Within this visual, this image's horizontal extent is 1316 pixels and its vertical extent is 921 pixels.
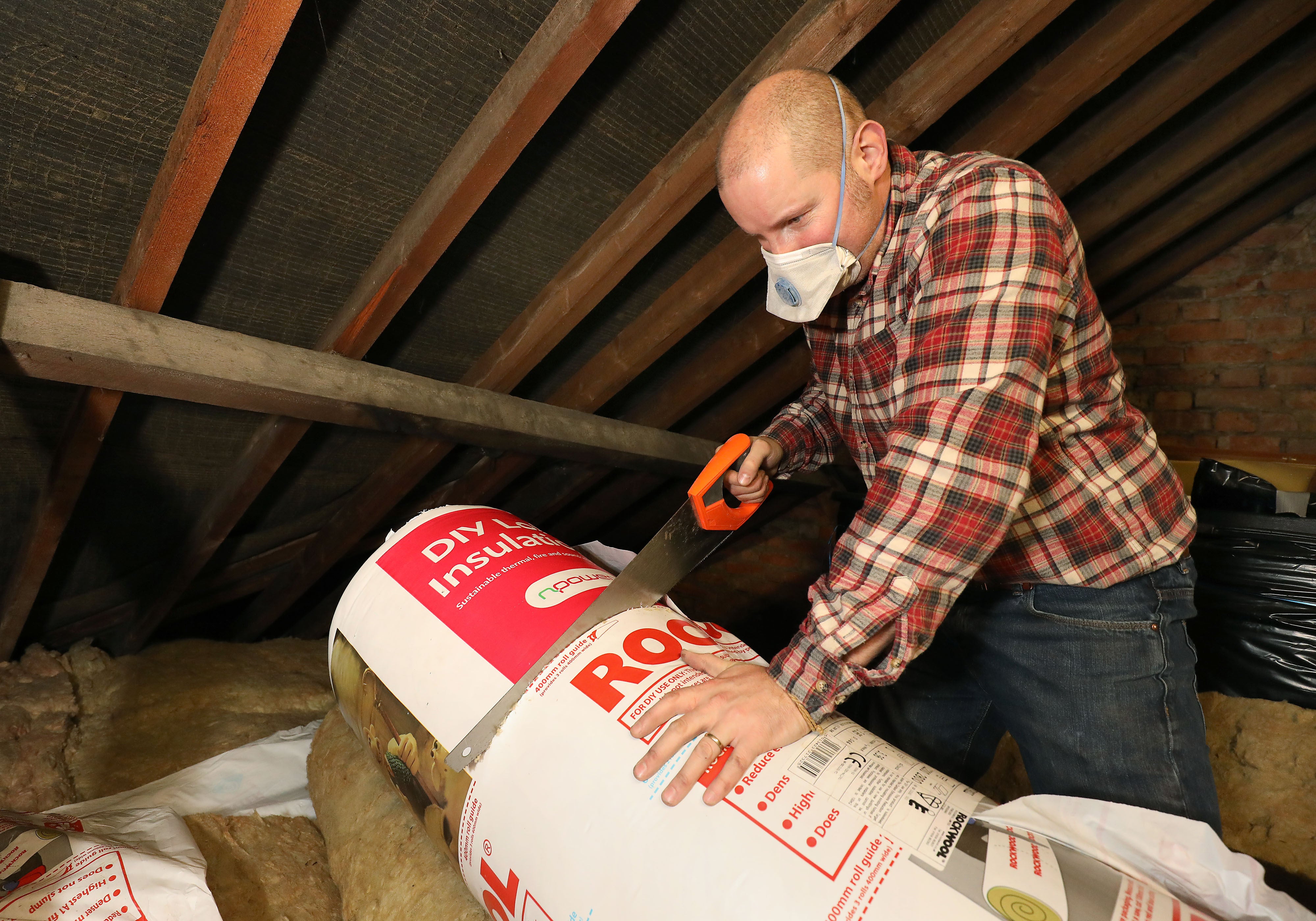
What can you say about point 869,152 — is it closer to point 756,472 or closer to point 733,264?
point 756,472

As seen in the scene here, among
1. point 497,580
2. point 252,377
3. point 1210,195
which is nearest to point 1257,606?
point 1210,195

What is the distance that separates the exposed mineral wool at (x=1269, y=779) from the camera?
1.67 metres

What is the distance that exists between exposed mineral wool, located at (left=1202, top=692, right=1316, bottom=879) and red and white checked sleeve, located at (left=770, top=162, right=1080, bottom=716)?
1.55m

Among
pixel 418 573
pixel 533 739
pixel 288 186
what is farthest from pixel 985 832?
pixel 288 186

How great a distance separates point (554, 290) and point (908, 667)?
1177 mm

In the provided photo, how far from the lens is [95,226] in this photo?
1223 mm

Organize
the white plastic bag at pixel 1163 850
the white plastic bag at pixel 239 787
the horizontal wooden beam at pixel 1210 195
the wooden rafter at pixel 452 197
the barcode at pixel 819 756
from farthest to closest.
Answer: the horizontal wooden beam at pixel 1210 195
the white plastic bag at pixel 239 787
the wooden rafter at pixel 452 197
the barcode at pixel 819 756
the white plastic bag at pixel 1163 850

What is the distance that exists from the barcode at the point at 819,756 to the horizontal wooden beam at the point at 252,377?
3.83 ft

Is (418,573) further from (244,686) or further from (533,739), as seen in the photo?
(244,686)

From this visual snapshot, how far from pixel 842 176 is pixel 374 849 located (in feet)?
4.47

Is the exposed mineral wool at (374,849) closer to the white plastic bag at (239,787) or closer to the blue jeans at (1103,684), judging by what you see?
the white plastic bag at (239,787)

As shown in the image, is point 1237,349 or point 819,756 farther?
point 1237,349

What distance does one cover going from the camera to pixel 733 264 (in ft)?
5.90

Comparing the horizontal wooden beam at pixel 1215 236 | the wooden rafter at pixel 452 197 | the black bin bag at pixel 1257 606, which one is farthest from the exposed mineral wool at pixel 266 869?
the horizontal wooden beam at pixel 1215 236
